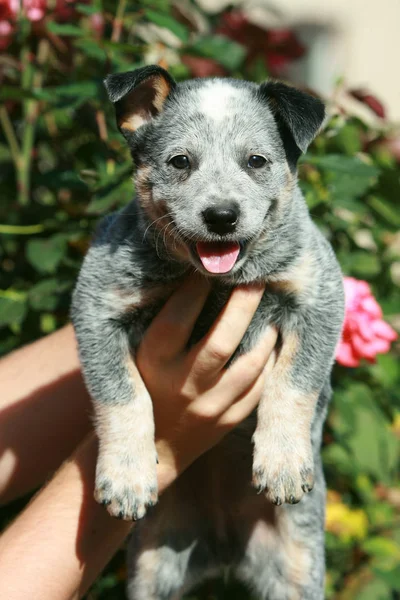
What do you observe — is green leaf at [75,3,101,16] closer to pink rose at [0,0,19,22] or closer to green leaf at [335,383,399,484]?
pink rose at [0,0,19,22]

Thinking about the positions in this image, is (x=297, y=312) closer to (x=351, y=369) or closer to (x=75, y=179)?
(x=351, y=369)

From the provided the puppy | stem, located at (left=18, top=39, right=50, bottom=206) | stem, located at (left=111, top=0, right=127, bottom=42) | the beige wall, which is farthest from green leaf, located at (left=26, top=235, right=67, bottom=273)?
the beige wall

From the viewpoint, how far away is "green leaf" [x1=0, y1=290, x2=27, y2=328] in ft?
9.55

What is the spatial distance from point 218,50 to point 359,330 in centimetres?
129

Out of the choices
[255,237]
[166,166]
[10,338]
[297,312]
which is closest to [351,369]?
[297,312]

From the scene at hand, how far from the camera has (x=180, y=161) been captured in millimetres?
2568

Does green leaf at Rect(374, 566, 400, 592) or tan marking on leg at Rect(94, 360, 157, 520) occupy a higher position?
tan marking on leg at Rect(94, 360, 157, 520)

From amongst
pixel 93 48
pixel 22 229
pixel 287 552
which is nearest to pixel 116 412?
pixel 287 552

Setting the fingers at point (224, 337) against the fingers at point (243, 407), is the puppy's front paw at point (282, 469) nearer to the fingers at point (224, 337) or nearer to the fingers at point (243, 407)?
the fingers at point (243, 407)

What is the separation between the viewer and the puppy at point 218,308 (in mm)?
2439

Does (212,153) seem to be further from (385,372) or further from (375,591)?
(375,591)

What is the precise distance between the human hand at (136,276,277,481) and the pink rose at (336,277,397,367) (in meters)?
0.38

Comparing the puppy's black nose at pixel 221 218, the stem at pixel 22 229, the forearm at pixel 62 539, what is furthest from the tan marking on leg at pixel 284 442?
the stem at pixel 22 229

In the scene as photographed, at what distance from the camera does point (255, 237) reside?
2484 mm
